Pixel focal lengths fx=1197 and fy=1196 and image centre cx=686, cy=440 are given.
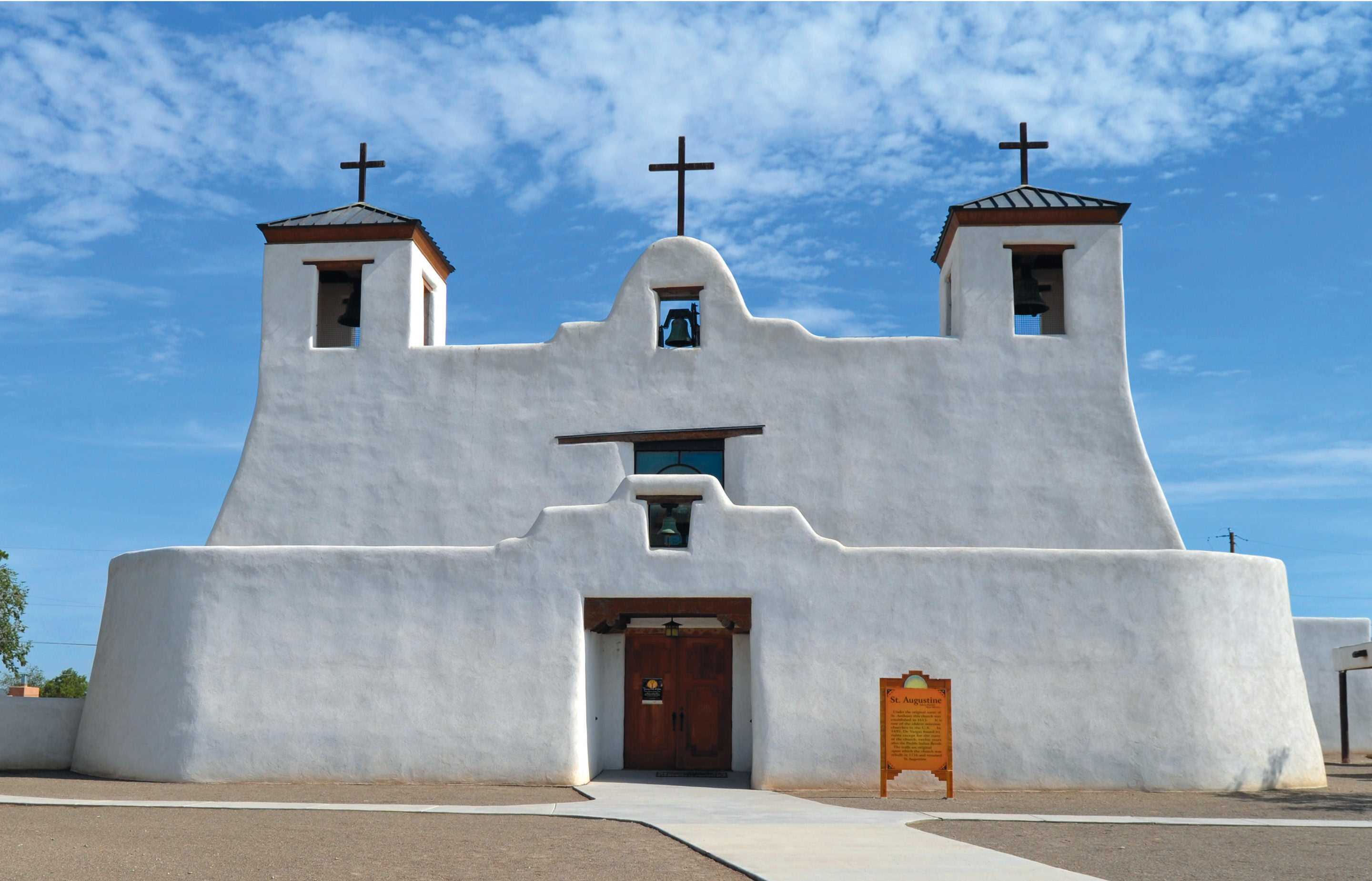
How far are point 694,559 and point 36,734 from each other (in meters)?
11.4

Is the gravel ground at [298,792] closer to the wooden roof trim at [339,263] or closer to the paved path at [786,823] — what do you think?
the paved path at [786,823]

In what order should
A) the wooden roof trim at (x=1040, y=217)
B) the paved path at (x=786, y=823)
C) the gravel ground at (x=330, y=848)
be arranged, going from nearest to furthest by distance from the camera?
the gravel ground at (x=330, y=848) → the paved path at (x=786, y=823) → the wooden roof trim at (x=1040, y=217)

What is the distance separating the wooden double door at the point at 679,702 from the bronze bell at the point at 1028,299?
23.9 feet

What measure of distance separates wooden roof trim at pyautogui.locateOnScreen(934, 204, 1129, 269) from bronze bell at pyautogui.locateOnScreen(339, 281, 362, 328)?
1039 centimetres

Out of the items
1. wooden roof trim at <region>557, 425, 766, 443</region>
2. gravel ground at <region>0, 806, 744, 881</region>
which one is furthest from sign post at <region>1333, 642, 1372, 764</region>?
gravel ground at <region>0, 806, 744, 881</region>

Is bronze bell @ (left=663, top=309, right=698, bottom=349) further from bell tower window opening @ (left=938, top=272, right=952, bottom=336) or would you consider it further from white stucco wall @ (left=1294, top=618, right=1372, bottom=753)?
white stucco wall @ (left=1294, top=618, right=1372, bottom=753)

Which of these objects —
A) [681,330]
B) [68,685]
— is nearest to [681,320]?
[681,330]

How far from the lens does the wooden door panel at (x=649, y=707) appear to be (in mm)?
18891

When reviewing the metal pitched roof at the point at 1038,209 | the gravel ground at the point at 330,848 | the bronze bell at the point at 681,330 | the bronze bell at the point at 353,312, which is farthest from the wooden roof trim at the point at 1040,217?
the gravel ground at the point at 330,848

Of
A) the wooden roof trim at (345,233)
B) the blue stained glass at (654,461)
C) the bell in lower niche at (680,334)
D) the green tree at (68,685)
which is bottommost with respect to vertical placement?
the green tree at (68,685)

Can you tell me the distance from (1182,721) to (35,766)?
17.5 metres

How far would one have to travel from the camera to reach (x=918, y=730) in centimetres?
1543

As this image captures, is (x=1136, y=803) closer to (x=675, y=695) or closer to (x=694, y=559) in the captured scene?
(x=694, y=559)

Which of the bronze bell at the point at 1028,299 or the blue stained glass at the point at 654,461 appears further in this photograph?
the bronze bell at the point at 1028,299
